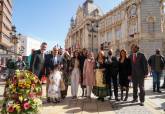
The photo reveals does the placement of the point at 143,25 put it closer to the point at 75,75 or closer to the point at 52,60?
the point at 75,75

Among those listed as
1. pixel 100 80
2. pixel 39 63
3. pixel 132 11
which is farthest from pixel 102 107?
pixel 132 11

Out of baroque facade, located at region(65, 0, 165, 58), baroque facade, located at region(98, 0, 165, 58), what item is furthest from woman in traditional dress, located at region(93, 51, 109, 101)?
baroque facade, located at region(98, 0, 165, 58)

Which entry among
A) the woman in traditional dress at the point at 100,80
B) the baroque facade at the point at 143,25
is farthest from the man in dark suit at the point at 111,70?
the baroque facade at the point at 143,25

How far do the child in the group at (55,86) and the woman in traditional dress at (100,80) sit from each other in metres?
1.37

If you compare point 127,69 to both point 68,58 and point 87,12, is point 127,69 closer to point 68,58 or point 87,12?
point 68,58

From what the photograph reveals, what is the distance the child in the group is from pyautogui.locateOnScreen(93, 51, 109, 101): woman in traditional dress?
137 centimetres

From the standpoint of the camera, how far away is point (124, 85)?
11297mm

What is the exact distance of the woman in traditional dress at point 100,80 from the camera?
1130 cm

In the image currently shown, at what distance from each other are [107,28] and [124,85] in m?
62.8

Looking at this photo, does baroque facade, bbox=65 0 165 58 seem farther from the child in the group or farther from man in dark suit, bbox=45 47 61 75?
the child in the group

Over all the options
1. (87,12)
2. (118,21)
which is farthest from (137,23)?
(87,12)

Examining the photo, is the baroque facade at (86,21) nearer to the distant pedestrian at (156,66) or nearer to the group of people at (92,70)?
the distant pedestrian at (156,66)

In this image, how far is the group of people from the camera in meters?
10.9

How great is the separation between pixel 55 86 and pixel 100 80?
1635 millimetres
